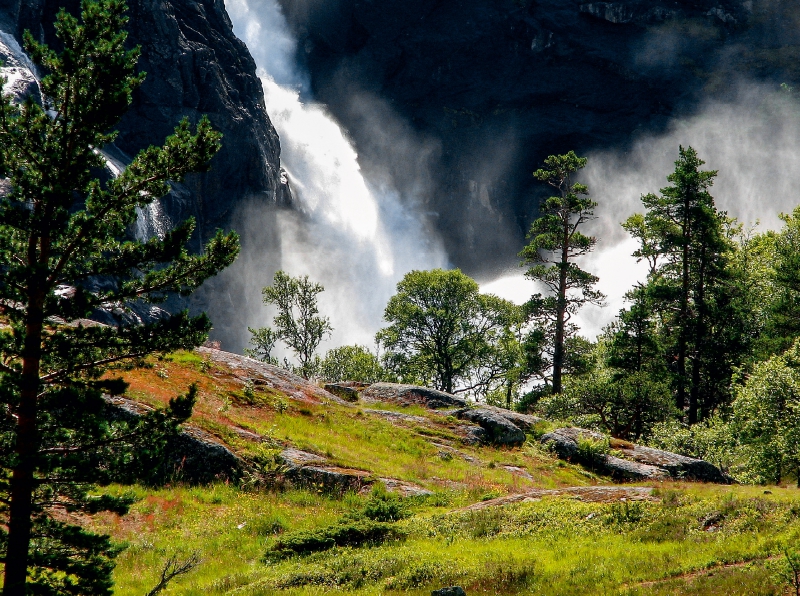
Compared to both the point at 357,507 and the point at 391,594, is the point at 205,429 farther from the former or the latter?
the point at 391,594

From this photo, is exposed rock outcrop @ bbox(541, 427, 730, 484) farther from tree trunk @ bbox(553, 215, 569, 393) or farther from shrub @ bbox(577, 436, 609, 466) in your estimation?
tree trunk @ bbox(553, 215, 569, 393)

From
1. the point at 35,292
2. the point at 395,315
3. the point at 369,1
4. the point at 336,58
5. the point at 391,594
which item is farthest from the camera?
the point at 336,58

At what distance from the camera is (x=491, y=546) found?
14555mm

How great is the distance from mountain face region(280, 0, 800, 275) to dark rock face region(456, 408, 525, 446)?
12349 centimetres

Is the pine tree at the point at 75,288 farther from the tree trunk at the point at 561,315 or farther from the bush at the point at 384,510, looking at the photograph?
the tree trunk at the point at 561,315

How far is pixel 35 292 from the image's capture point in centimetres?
1027

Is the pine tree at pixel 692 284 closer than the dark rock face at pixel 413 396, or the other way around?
the dark rock face at pixel 413 396

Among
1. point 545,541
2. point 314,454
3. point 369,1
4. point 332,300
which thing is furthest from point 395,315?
point 369,1

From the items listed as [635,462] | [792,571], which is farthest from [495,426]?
[792,571]

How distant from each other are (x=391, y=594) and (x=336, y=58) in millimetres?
175253

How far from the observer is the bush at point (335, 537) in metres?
15.2

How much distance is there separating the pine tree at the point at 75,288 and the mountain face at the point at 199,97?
107 meters

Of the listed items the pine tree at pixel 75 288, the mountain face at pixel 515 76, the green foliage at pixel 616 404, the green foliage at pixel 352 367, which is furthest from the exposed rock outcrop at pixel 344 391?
the mountain face at pixel 515 76

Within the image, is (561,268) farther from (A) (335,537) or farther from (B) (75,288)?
(B) (75,288)
